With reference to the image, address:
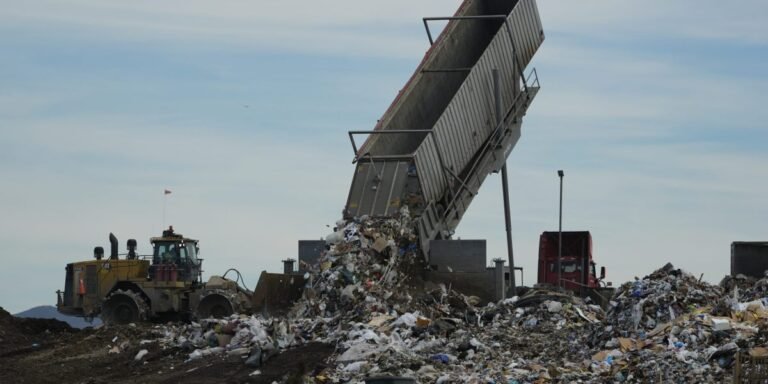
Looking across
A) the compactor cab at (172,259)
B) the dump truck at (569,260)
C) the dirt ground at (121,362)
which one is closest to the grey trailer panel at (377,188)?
the dirt ground at (121,362)

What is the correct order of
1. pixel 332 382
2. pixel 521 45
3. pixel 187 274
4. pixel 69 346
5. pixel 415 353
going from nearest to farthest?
1. pixel 332 382
2. pixel 415 353
3. pixel 69 346
4. pixel 521 45
5. pixel 187 274

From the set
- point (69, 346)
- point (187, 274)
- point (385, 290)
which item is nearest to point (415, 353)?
point (385, 290)

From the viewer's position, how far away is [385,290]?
1892 cm

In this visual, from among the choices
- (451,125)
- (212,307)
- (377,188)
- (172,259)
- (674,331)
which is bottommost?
(674,331)

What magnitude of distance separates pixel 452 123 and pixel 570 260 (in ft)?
30.2

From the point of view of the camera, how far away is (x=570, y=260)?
2916 cm

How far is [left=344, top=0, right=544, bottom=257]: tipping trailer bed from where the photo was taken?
2025cm

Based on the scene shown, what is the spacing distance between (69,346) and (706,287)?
976 centimetres

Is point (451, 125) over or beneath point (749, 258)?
over

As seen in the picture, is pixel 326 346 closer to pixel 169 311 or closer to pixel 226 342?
pixel 226 342

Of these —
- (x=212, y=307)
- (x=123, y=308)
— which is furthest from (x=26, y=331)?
(x=212, y=307)

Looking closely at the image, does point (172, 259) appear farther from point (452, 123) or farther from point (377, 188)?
point (452, 123)

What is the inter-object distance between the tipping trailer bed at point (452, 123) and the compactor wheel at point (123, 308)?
5.22m

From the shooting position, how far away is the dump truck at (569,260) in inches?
1139
